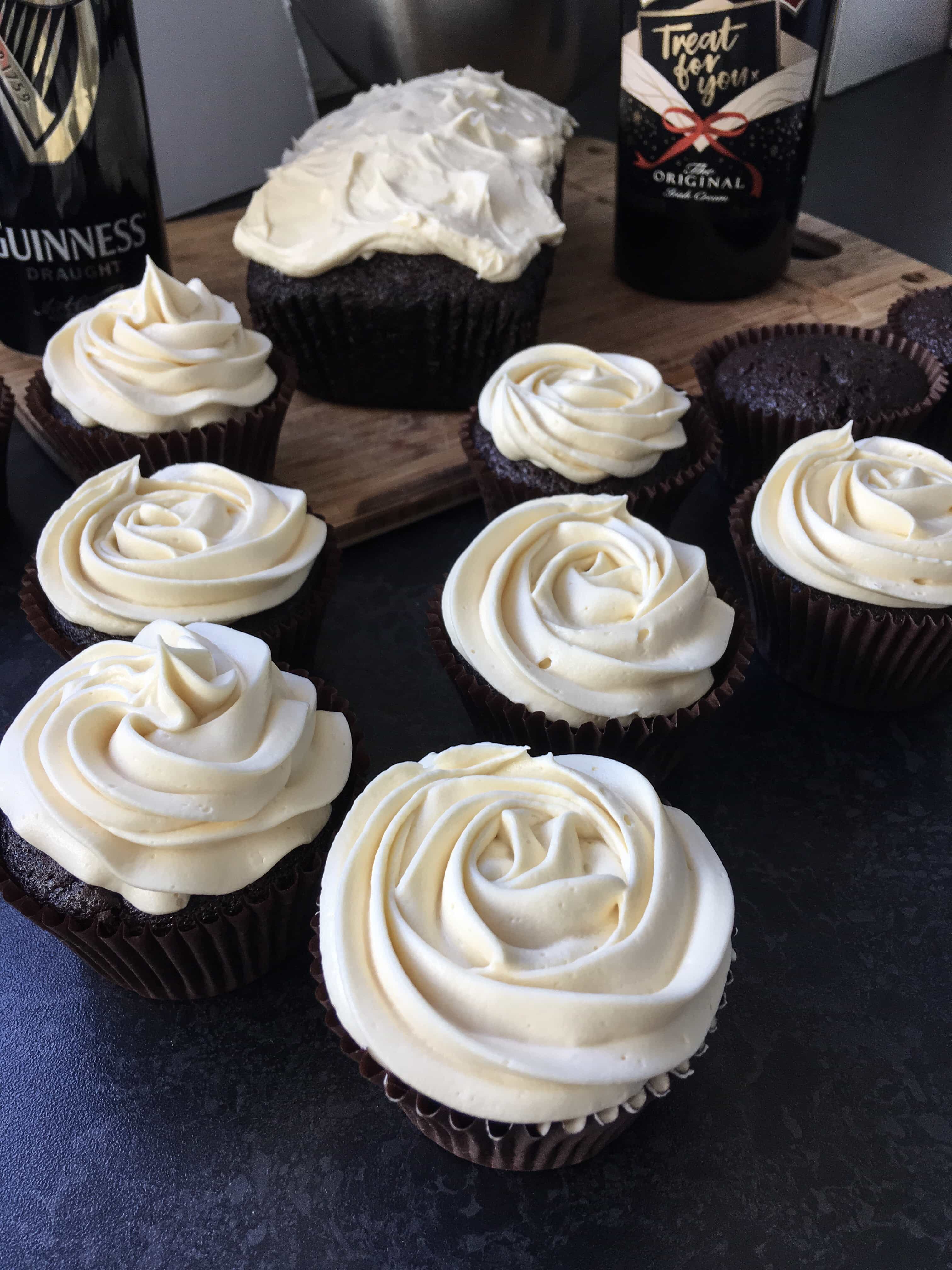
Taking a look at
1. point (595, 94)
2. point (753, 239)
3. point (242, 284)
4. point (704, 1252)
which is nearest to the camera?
point (704, 1252)

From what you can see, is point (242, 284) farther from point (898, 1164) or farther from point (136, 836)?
point (898, 1164)

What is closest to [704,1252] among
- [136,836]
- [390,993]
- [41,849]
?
[390,993]

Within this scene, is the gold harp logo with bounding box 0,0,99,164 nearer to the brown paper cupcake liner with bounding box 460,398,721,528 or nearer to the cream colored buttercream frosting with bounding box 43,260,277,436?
the cream colored buttercream frosting with bounding box 43,260,277,436

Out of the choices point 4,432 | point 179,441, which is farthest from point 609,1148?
point 4,432

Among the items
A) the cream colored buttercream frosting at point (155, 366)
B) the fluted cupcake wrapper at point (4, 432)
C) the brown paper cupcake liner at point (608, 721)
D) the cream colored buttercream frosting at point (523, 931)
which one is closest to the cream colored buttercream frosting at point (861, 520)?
the brown paper cupcake liner at point (608, 721)

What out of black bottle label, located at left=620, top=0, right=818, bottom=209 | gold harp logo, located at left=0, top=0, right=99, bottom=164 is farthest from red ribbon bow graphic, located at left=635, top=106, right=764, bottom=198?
gold harp logo, located at left=0, top=0, right=99, bottom=164
